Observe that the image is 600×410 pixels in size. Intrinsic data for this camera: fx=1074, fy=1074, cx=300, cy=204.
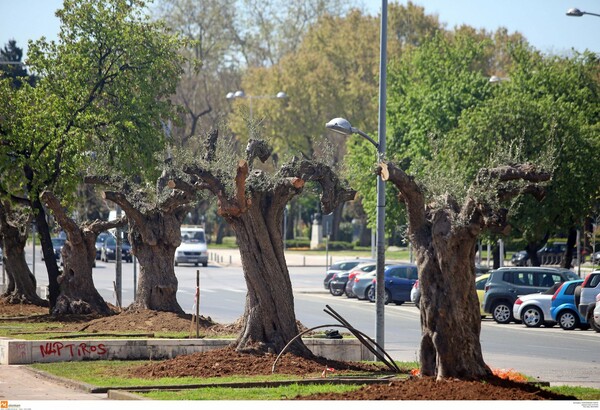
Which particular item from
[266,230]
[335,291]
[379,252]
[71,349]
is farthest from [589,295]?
[335,291]

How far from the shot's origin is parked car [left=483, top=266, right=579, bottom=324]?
31.0 metres

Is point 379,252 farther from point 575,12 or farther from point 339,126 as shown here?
point 575,12

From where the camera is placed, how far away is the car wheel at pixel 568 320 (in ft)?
94.3

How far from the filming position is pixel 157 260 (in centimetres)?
2498

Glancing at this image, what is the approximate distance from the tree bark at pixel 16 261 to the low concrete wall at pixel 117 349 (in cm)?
1173

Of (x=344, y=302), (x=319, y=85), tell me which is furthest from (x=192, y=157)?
(x=319, y=85)

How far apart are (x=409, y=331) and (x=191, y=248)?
122 feet

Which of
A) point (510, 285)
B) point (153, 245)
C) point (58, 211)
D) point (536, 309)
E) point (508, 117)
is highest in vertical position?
point (508, 117)

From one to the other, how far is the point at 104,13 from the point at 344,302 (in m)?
15.8

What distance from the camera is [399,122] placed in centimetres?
5069

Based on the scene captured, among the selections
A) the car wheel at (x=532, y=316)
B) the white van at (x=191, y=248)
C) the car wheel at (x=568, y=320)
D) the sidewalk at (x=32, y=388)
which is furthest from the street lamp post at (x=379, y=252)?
the white van at (x=191, y=248)

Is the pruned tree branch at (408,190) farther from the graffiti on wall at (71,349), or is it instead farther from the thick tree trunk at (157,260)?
the thick tree trunk at (157,260)

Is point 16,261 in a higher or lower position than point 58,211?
lower

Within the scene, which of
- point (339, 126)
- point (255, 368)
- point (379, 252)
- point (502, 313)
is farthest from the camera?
point (502, 313)
